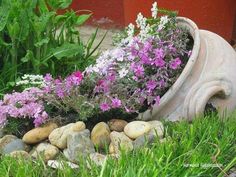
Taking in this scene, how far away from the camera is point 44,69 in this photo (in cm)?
414

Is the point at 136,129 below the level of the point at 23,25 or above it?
below

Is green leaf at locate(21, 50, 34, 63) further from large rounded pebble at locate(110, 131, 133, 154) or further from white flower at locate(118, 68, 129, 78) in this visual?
large rounded pebble at locate(110, 131, 133, 154)

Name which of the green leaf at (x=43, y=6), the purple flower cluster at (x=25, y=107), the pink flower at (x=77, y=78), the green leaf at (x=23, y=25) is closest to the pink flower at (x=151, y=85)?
the pink flower at (x=77, y=78)

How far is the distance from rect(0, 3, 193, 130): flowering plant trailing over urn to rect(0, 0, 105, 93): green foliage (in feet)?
1.52

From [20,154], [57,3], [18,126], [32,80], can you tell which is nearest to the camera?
[20,154]

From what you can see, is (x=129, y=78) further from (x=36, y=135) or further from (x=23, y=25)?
(x=23, y=25)

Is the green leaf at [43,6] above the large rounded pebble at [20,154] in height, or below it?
above

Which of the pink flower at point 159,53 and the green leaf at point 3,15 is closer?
the pink flower at point 159,53

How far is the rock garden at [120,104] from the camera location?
9.00 feet

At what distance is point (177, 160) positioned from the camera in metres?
2.68

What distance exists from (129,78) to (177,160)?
92 centimetres

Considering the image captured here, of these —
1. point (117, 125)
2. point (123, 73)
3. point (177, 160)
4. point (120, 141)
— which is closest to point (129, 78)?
point (123, 73)

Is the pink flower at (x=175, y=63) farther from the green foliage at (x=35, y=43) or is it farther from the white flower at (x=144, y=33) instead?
the green foliage at (x=35, y=43)

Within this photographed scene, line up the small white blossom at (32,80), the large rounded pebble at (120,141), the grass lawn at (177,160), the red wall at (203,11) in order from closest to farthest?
the grass lawn at (177,160) < the large rounded pebble at (120,141) < the small white blossom at (32,80) < the red wall at (203,11)
